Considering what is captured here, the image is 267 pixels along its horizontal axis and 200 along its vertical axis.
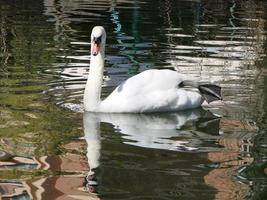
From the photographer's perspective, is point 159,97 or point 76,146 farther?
point 159,97

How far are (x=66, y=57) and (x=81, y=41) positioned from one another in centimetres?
311

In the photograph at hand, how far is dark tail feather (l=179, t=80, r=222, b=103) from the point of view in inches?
399

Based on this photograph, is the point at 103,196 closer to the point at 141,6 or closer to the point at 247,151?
the point at 247,151

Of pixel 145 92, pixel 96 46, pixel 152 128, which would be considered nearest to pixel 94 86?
pixel 96 46

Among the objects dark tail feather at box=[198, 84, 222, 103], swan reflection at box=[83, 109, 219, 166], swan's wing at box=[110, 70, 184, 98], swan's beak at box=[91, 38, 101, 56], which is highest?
swan's beak at box=[91, 38, 101, 56]

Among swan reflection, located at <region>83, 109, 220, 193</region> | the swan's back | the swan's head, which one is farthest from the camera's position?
the swan's head

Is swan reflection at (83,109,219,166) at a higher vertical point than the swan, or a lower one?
lower

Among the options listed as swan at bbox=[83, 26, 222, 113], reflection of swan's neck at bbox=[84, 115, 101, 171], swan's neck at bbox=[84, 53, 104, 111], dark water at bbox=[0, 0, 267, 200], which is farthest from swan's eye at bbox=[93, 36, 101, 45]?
reflection of swan's neck at bbox=[84, 115, 101, 171]

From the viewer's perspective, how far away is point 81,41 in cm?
1752

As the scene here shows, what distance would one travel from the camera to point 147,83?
9844 millimetres

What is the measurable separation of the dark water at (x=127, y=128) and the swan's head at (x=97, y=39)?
80 centimetres

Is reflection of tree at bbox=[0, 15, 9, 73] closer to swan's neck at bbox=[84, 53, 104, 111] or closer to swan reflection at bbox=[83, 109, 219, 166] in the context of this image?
swan's neck at bbox=[84, 53, 104, 111]

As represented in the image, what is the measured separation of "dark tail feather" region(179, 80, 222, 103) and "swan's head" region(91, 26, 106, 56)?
3.81 ft

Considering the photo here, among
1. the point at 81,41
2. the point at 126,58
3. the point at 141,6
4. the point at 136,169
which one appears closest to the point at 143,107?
the point at 136,169
